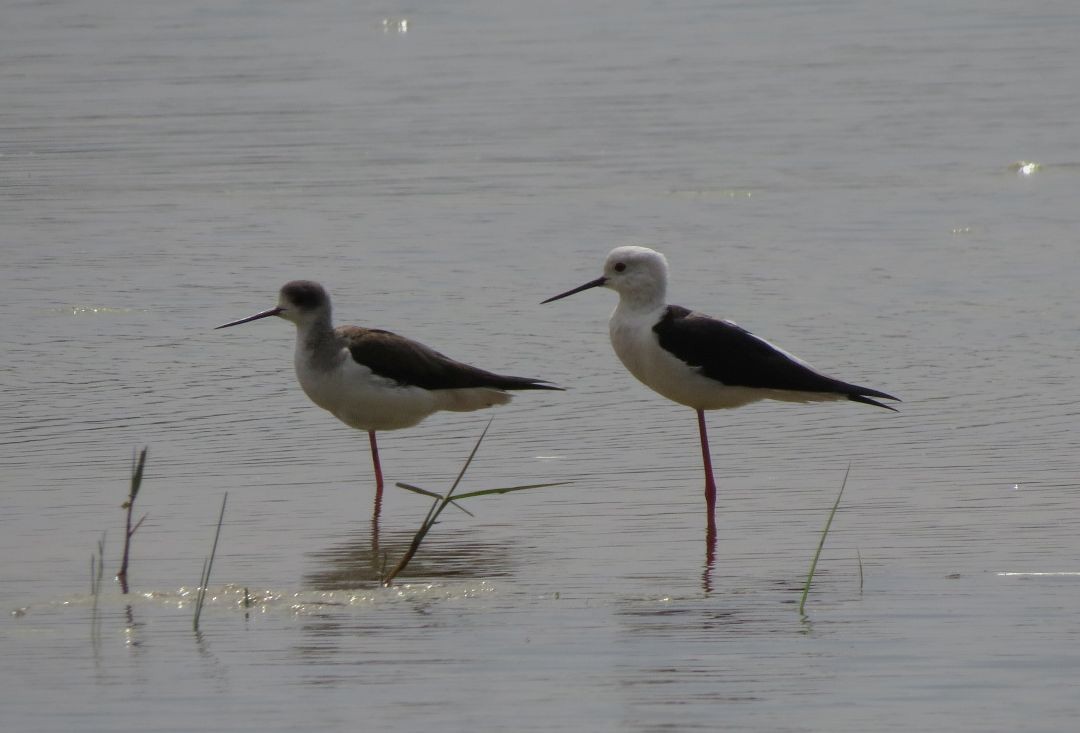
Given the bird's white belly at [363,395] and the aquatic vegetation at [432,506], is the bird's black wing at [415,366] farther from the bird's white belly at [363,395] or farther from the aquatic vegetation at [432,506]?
the aquatic vegetation at [432,506]

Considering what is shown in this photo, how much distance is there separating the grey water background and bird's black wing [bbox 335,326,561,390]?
26cm

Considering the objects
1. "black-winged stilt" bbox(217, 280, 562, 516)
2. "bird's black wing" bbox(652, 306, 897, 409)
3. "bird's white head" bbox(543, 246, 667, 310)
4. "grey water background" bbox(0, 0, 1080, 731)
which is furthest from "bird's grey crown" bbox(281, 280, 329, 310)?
"bird's black wing" bbox(652, 306, 897, 409)

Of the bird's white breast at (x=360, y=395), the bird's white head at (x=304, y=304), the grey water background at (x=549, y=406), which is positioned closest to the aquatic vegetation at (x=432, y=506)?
the grey water background at (x=549, y=406)

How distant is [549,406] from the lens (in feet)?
26.0

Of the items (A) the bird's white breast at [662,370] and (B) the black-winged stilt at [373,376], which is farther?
(B) the black-winged stilt at [373,376]

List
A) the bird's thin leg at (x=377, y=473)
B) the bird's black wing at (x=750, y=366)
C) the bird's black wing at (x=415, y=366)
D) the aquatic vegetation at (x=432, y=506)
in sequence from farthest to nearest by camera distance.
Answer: the bird's black wing at (x=415, y=366) < the bird's black wing at (x=750, y=366) < the bird's thin leg at (x=377, y=473) < the aquatic vegetation at (x=432, y=506)

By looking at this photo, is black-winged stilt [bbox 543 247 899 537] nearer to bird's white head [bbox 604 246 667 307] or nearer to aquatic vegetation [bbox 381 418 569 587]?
bird's white head [bbox 604 246 667 307]

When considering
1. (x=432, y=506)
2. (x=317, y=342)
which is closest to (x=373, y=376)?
(x=317, y=342)

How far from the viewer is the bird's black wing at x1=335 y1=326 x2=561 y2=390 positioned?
7094mm

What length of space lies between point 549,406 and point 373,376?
1.11 meters

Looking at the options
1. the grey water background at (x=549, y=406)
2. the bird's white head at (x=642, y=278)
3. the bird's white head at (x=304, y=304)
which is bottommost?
the grey water background at (x=549, y=406)

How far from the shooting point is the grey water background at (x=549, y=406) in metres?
4.48

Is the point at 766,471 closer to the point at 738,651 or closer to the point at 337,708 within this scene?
the point at 738,651

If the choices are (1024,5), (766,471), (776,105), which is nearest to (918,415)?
(766,471)
